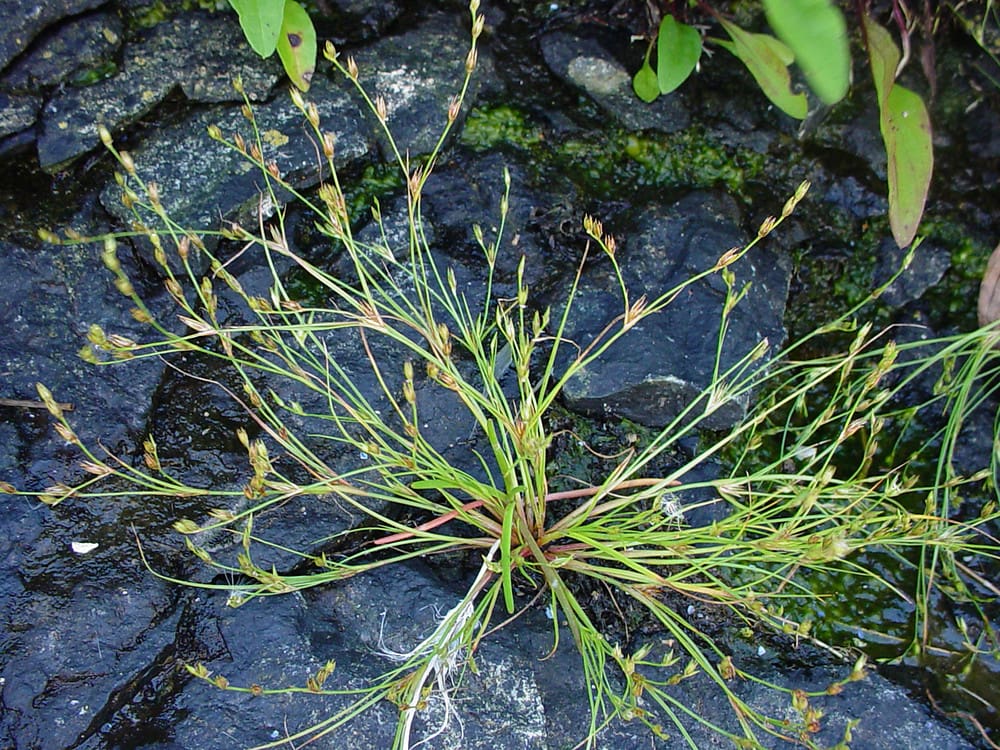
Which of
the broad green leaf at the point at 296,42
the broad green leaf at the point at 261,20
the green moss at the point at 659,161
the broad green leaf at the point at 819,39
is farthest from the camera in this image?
the green moss at the point at 659,161

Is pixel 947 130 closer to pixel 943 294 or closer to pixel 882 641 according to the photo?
pixel 943 294

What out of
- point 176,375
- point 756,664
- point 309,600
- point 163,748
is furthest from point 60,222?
point 756,664

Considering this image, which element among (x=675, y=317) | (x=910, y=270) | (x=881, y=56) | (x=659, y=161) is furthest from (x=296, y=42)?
(x=910, y=270)

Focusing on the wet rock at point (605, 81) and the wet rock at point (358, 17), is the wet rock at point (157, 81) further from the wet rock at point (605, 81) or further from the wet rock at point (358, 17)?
the wet rock at point (605, 81)

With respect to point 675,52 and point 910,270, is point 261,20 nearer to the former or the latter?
point 675,52

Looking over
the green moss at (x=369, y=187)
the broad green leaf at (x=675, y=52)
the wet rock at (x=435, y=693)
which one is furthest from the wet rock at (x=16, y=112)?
the broad green leaf at (x=675, y=52)
